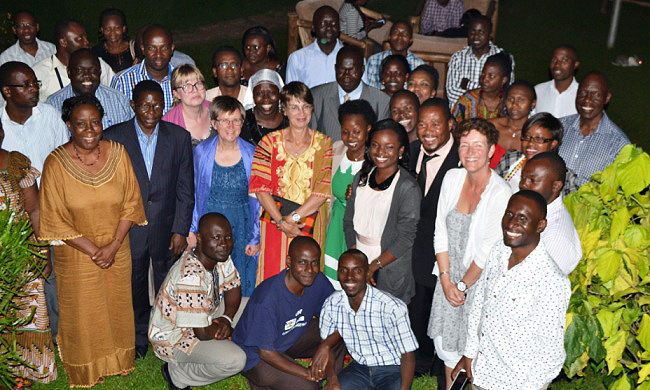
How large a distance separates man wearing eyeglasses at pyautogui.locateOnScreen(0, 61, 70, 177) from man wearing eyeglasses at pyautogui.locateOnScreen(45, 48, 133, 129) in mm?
418

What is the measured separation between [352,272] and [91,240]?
6.43 ft

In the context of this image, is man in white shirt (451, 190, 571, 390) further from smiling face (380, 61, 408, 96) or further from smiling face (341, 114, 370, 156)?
smiling face (380, 61, 408, 96)

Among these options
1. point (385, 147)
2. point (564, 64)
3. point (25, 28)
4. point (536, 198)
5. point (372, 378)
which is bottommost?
point (372, 378)

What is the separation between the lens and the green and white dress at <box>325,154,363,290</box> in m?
5.89

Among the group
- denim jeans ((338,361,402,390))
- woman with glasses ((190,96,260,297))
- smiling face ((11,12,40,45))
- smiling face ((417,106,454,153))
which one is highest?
smiling face ((11,12,40,45))

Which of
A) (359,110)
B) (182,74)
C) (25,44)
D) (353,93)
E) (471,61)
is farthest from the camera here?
(471,61)

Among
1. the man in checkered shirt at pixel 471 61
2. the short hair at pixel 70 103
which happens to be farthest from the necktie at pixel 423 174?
the man in checkered shirt at pixel 471 61

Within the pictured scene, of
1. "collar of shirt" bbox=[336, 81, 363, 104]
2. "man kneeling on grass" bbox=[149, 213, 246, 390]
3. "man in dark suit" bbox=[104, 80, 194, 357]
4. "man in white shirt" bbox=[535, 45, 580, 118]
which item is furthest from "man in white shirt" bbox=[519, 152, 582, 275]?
"man in white shirt" bbox=[535, 45, 580, 118]

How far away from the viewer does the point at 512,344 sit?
4375mm

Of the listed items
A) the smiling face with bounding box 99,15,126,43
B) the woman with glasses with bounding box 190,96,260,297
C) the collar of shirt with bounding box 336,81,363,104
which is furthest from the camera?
the smiling face with bounding box 99,15,126,43

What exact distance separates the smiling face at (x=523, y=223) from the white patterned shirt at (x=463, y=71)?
165 inches

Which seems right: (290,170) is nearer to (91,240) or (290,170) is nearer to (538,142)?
(91,240)

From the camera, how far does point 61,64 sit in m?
7.36

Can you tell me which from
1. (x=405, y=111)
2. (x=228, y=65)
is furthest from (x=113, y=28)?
(x=405, y=111)
